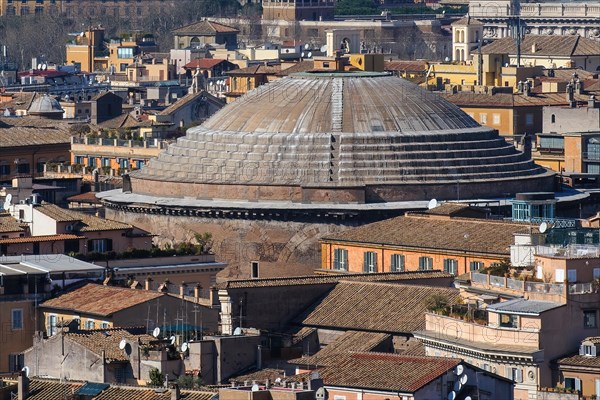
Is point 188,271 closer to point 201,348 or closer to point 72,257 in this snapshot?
point 72,257

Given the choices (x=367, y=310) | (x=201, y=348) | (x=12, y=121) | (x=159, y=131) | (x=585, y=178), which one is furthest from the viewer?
(x=12, y=121)

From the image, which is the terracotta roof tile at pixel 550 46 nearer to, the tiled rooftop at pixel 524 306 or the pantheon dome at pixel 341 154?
the pantheon dome at pixel 341 154

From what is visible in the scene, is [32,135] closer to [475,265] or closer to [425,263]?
[425,263]

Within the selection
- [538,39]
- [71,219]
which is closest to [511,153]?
[71,219]

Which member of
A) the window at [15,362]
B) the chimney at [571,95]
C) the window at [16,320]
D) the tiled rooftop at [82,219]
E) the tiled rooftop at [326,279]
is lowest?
the window at [15,362]

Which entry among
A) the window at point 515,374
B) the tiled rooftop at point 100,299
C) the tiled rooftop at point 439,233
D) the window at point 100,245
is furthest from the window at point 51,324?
the tiled rooftop at point 439,233

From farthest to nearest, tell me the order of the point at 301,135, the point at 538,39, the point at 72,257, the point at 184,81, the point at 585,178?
the point at 538,39 < the point at 184,81 < the point at 585,178 < the point at 301,135 < the point at 72,257
